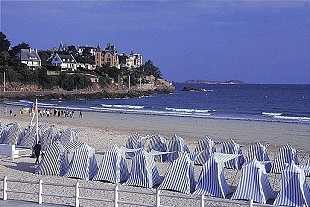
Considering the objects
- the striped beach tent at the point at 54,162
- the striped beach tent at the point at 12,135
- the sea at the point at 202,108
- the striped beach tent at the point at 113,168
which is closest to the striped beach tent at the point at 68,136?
the striped beach tent at the point at 12,135

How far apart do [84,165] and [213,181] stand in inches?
175

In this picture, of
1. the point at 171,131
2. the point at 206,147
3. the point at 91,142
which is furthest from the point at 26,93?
the point at 206,147

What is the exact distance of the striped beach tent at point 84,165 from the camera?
56.7 ft

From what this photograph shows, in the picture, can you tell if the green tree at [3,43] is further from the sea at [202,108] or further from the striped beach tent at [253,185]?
the striped beach tent at [253,185]

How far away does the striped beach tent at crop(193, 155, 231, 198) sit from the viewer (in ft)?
49.6

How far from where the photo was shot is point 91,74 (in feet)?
458

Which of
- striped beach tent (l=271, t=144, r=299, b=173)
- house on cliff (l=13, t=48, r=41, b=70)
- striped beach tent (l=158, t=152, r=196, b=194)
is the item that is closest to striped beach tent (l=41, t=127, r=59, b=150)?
striped beach tent (l=158, t=152, r=196, b=194)

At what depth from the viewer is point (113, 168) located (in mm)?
16984

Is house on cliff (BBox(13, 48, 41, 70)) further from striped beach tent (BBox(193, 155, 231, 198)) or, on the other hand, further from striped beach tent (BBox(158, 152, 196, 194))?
striped beach tent (BBox(193, 155, 231, 198))

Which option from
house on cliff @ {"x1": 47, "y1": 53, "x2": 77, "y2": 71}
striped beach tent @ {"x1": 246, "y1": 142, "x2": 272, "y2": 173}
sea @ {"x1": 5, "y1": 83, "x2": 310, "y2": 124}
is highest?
house on cliff @ {"x1": 47, "y1": 53, "x2": 77, "y2": 71}

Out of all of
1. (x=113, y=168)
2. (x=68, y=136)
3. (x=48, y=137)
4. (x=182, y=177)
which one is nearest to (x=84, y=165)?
(x=113, y=168)

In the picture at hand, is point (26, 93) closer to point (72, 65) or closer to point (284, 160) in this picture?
point (72, 65)

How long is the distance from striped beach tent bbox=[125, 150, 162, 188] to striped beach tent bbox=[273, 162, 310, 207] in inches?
159

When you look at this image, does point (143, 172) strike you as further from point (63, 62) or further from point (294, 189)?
point (63, 62)
